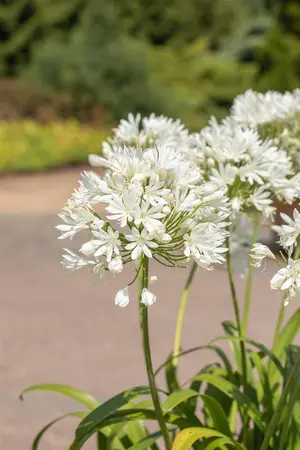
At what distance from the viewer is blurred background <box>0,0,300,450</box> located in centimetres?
490

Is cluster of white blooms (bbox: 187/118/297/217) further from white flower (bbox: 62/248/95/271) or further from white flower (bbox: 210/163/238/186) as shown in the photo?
white flower (bbox: 62/248/95/271)

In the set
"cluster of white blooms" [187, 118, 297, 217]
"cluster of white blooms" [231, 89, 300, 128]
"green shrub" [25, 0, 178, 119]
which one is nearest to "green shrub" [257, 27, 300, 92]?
"green shrub" [25, 0, 178, 119]

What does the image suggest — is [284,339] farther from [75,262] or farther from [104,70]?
[104,70]

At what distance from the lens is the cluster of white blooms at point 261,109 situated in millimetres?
2559

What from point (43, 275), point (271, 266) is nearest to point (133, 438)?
point (43, 275)

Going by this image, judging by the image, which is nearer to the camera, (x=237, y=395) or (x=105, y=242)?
(x=105, y=242)

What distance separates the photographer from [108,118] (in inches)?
662

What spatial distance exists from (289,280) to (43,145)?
12.5 m

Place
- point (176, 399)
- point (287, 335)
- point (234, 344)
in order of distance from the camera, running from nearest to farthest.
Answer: point (176, 399), point (287, 335), point (234, 344)

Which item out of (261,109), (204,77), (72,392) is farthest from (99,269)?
(204,77)

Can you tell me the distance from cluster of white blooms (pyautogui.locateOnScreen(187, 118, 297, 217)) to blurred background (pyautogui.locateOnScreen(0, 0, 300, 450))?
1.98m

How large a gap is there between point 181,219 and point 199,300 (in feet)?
15.8

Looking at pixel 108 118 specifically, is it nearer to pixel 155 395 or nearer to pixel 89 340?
pixel 89 340

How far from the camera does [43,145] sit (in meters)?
13.8
